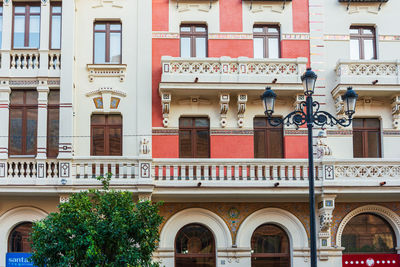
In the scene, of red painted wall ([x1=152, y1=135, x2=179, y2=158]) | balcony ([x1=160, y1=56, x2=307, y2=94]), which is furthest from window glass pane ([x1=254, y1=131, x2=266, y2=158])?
red painted wall ([x1=152, y1=135, x2=179, y2=158])

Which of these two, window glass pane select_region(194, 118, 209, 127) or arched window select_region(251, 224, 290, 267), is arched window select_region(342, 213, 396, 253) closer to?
arched window select_region(251, 224, 290, 267)

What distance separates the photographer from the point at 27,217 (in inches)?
861

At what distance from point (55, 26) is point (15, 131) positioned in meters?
4.09

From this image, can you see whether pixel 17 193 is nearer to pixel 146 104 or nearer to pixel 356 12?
pixel 146 104

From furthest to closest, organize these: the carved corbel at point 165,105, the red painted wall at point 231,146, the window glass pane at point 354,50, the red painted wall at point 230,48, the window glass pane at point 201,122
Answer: the window glass pane at point 354,50 → the red painted wall at point 230,48 → the window glass pane at point 201,122 → the red painted wall at point 231,146 → the carved corbel at point 165,105

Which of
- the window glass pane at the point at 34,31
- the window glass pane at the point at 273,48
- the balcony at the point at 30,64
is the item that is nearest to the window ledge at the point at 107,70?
the balcony at the point at 30,64

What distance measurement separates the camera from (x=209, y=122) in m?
23.3

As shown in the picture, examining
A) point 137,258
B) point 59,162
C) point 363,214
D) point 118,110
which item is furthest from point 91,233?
point 363,214

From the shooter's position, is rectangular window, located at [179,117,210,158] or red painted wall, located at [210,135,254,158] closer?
red painted wall, located at [210,135,254,158]

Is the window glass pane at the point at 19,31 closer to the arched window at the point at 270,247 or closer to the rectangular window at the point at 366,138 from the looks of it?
the arched window at the point at 270,247

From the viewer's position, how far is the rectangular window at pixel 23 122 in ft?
73.2

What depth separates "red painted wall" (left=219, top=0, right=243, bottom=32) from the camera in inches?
936

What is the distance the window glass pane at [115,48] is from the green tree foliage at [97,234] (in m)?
7.49

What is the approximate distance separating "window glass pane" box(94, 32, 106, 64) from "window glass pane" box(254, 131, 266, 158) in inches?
247
